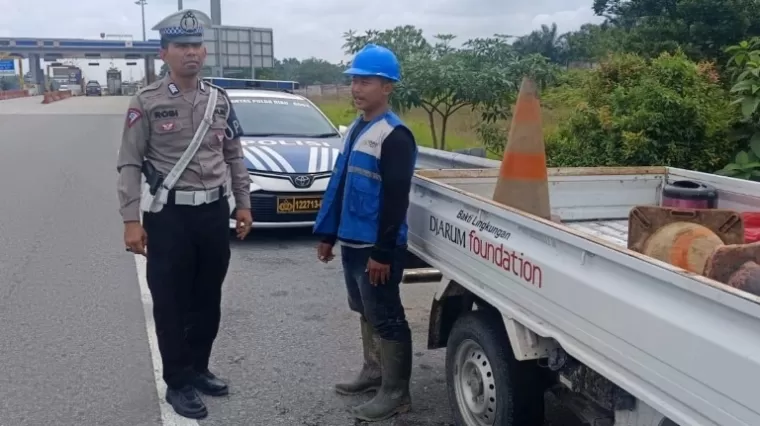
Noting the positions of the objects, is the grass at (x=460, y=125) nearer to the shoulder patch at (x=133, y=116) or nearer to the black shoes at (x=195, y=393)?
the black shoes at (x=195, y=393)

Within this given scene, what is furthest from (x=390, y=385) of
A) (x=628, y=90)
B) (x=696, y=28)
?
(x=696, y=28)

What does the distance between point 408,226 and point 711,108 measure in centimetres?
475

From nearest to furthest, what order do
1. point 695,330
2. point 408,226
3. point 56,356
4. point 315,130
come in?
point 695,330 → point 408,226 → point 56,356 → point 315,130

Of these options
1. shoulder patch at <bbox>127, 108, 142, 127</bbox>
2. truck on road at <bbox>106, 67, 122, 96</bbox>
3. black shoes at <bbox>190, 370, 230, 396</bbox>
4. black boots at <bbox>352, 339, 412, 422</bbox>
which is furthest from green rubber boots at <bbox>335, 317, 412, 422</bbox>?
truck on road at <bbox>106, 67, 122, 96</bbox>

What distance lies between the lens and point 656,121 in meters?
7.67

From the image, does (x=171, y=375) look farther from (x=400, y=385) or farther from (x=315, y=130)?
(x=315, y=130)

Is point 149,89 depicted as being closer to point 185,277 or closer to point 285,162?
point 185,277

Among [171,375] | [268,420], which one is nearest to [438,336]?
[268,420]

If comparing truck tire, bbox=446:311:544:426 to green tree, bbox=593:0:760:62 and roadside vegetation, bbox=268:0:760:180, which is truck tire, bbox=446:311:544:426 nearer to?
roadside vegetation, bbox=268:0:760:180

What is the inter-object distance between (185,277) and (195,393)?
64 cm

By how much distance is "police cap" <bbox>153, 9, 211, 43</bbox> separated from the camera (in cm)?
403

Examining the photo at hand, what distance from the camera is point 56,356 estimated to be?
5102 mm

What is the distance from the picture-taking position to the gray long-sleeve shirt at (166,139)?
405 centimetres

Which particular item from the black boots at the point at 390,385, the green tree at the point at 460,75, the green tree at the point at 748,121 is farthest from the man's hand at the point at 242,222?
the green tree at the point at 460,75
